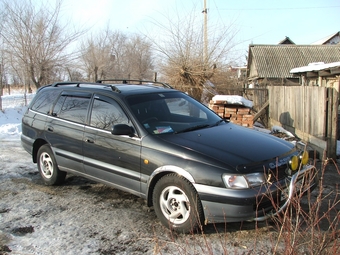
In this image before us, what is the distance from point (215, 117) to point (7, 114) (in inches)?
450

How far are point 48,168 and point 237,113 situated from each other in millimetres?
5492

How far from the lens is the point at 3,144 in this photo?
8445 mm

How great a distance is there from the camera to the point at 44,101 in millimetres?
5434

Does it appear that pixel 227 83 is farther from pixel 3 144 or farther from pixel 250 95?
pixel 3 144

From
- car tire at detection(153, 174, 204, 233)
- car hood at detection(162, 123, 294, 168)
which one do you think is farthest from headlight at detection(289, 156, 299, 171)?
car tire at detection(153, 174, 204, 233)

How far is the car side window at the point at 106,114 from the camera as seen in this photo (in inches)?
162

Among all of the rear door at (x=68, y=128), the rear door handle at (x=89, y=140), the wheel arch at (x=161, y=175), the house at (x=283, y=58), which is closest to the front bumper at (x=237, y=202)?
the wheel arch at (x=161, y=175)

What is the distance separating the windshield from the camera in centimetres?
400

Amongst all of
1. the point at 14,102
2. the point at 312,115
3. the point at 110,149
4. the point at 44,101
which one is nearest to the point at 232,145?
the point at 110,149

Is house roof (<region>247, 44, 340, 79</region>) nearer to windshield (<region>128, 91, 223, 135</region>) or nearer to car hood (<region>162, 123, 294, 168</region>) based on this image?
windshield (<region>128, 91, 223, 135</region>)

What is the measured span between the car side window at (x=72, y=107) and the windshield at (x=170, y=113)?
0.83 metres

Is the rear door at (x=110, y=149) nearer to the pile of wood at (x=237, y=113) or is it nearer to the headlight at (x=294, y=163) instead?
the headlight at (x=294, y=163)

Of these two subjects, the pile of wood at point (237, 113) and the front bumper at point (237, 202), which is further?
the pile of wood at point (237, 113)

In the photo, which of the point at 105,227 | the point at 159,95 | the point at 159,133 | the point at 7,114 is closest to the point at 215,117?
the point at 159,95
